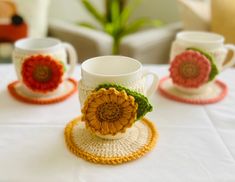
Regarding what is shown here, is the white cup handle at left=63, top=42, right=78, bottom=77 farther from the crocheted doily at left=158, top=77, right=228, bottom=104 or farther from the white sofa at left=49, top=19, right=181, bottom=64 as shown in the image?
the white sofa at left=49, top=19, right=181, bottom=64

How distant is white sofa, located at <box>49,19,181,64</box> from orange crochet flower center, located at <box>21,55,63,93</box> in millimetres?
787

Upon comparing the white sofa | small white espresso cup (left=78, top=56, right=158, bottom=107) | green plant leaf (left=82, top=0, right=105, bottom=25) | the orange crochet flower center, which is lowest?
the white sofa

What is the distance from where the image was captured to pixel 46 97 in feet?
2.14

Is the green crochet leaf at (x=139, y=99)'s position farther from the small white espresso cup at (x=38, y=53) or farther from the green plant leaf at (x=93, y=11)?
the green plant leaf at (x=93, y=11)

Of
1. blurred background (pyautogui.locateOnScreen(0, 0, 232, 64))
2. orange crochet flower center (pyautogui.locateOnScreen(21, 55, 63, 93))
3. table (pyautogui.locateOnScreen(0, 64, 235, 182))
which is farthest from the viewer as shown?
blurred background (pyautogui.locateOnScreen(0, 0, 232, 64))

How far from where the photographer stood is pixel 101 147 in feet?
1.56

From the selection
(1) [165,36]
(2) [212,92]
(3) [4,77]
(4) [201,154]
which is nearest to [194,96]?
(2) [212,92]

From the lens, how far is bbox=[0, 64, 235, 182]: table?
1.39 feet

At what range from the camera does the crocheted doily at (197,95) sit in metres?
0.64

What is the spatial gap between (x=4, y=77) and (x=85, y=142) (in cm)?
38

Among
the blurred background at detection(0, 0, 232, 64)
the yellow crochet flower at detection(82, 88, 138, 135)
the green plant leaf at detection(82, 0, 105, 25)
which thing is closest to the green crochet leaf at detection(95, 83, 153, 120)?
the yellow crochet flower at detection(82, 88, 138, 135)

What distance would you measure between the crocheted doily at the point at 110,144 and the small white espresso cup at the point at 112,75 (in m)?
0.06

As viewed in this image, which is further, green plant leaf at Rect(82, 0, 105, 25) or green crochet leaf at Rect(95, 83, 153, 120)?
green plant leaf at Rect(82, 0, 105, 25)

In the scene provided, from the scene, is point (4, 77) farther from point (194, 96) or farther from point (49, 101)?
point (194, 96)
